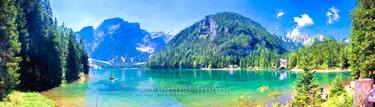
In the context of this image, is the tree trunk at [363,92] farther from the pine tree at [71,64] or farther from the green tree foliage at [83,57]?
the green tree foliage at [83,57]

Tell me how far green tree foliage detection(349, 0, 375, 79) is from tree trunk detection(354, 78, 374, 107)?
37.0m

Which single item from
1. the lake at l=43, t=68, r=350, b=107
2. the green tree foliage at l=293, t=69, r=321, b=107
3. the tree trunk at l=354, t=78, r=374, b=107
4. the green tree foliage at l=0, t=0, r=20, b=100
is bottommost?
the lake at l=43, t=68, r=350, b=107

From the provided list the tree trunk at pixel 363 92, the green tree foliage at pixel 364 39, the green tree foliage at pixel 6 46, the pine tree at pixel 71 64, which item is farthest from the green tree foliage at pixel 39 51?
the tree trunk at pixel 363 92

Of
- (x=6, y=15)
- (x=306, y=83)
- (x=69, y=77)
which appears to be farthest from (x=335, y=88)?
(x=69, y=77)

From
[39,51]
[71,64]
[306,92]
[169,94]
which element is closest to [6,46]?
[306,92]

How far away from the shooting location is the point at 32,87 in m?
75.4

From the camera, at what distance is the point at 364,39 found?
4688cm

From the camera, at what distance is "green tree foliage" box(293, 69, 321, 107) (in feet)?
108

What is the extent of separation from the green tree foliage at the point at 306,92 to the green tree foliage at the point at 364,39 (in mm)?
12420

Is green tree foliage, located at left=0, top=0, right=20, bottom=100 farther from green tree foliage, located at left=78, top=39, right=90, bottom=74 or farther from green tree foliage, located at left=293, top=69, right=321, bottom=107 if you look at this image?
green tree foliage, located at left=78, top=39, right=90, bottom=74

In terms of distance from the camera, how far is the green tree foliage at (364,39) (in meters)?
45.2

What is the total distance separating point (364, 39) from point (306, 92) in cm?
1645

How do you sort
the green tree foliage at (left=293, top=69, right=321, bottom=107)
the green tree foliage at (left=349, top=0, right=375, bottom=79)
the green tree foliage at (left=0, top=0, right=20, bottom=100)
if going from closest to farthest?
the green tree foliage at (left=293, top=69, right=321, bottom=107) < the green tree foliage at (left=0, top=0, right=20, bottom=100) < the green tree foliage at (left=349, top=0, right=375, bottom=79)

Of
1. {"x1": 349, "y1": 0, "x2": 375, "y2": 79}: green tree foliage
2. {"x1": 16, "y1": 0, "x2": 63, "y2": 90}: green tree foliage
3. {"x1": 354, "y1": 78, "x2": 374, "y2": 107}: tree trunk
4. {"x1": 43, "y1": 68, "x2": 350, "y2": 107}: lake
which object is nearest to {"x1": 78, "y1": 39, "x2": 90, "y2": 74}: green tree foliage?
{"x1": 43, "y1": 68, "x2": 350, "y2": 107}: lake
